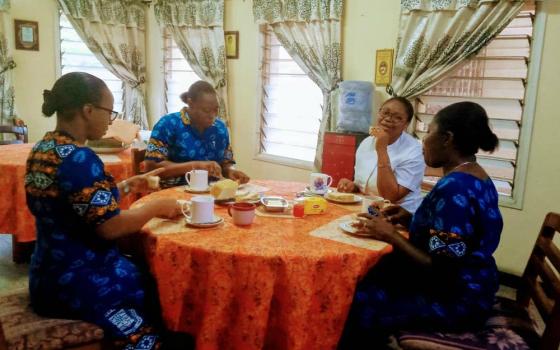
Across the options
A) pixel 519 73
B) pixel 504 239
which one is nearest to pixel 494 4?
pixel 519 73

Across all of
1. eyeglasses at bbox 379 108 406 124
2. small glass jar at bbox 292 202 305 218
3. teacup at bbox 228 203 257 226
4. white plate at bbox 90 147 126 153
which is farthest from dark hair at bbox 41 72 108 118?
white plate at bbox 90 147 126 153

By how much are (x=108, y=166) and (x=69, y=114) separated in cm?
167

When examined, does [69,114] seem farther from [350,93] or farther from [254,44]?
[254,44]

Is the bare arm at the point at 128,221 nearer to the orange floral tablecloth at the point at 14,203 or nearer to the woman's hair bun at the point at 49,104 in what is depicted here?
the woman's hair bun at the point at 49,104

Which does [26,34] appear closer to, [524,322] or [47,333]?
[47,333]

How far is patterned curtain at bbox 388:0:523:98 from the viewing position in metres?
2.99

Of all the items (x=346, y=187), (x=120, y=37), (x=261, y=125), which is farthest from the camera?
(x=120, y=37)

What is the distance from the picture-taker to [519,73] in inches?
120

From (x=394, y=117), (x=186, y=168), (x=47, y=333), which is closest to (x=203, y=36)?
(x=186, y=168)

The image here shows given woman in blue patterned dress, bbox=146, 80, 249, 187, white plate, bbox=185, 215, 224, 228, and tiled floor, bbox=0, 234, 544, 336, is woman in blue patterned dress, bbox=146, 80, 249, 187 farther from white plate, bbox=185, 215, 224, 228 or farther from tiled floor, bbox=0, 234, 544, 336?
tiled floor, bbox=0, 234, 544, 336

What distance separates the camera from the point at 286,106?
448cm

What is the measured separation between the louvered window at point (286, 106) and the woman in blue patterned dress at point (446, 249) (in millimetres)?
2713

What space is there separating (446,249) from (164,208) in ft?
3.14

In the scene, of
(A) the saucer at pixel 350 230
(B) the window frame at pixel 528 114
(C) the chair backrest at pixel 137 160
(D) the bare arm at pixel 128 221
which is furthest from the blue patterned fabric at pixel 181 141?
(B) the window frame at pixel 528 114
